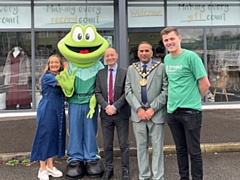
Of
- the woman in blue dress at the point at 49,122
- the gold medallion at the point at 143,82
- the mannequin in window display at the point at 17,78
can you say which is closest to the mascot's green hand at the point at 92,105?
the woman in blue dress at the point at 49,122

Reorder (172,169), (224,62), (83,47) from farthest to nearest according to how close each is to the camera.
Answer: (224,62), (172,169), (83,47)

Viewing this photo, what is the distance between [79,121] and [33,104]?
16.9ft

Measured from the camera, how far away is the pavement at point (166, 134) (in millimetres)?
5289

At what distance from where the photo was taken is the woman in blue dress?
4.11 meters

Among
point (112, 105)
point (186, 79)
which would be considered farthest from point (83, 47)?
point (186, 79)

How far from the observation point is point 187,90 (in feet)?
11.3

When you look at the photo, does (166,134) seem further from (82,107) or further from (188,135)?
(188,135)

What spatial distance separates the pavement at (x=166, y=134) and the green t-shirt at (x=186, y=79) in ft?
6.56

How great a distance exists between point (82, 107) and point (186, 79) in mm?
1564

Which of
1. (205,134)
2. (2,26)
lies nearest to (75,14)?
(2,26)

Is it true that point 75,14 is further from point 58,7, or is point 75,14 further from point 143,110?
point 143,110

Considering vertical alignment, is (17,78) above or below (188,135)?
above

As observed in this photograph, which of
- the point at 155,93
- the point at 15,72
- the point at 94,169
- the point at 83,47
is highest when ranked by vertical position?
the point at 83,47

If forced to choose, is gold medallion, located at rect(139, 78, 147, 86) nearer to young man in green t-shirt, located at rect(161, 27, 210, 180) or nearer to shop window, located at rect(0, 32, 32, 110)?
young man in green t-shirt, located at rect(161, 27, 210, 180)
